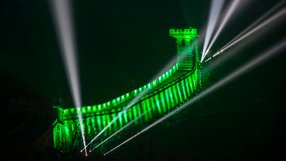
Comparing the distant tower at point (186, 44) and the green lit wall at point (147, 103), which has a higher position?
the distant tower at point (186, 44)

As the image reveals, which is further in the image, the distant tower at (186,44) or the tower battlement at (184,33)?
the tower battlement at (184,33)

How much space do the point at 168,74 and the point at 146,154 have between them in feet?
62.8

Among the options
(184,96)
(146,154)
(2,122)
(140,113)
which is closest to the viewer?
(146,154)

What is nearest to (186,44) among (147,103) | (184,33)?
(184,33)

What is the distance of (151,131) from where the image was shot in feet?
89.1

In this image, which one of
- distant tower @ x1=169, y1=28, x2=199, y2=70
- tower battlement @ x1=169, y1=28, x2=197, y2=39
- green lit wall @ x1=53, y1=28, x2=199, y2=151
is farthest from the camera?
tower battlement @ x1=169, y1=28, x2=197, y2=39

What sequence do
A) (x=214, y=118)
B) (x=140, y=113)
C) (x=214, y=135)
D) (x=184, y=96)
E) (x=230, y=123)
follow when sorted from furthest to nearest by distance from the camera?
(x=184, y=96)
(x=140, y=113)
(x=214, y=118)
(x=230, y=123)
(x=214, y=135)

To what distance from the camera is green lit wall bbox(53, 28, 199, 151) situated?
2647cm

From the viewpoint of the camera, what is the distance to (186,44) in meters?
42.3

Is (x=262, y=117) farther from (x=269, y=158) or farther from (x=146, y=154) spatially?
(x=146, y=154)

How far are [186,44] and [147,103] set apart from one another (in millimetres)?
11990

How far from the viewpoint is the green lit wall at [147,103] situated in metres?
26.5

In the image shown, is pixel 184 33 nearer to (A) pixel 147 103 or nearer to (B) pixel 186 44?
(B) pixel 186 44

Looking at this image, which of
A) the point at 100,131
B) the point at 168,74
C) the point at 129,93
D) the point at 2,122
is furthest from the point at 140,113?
the point at 2,122
